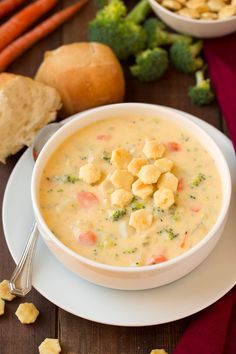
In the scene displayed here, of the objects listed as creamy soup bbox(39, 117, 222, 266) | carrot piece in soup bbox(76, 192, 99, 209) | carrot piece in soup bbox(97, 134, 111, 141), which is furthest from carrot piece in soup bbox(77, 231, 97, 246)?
carrot piece in soup bbox(97, 134, 111, 141)

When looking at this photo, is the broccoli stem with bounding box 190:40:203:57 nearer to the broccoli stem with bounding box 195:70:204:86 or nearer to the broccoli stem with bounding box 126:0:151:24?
the broccoli stem with bounding box 195:70:204:86

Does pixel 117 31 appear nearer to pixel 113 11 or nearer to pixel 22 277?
pixel 113 11

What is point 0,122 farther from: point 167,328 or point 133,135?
point 167,328

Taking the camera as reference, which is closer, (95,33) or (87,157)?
(87,157)

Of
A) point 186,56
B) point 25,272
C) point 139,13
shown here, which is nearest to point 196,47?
point 186,56

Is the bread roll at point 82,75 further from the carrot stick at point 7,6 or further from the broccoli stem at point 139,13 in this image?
the carrot stick at point 7,6

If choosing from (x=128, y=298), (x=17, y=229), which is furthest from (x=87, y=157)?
(x=128, y=298)
